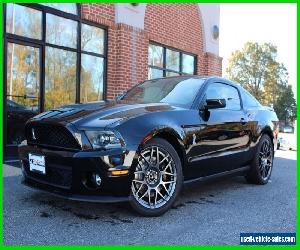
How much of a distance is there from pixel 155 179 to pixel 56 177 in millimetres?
→ 992

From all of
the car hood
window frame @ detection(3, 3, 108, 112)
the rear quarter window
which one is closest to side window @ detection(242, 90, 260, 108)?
the rear quarter window

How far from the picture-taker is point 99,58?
913 cm

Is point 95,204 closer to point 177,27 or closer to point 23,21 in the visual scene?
point 23,21

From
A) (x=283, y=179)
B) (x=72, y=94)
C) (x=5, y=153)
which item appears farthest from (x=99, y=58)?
(x=283, y=179)

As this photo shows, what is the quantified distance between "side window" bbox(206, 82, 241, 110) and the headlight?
164 centimetres

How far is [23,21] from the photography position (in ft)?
24.4

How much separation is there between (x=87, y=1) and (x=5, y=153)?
11.7 feet

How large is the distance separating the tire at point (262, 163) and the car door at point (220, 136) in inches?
16.1

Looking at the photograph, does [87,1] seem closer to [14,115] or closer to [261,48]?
[14,115]

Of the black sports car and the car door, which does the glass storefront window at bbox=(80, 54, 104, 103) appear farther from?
the car door

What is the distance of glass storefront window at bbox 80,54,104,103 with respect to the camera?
348 inches

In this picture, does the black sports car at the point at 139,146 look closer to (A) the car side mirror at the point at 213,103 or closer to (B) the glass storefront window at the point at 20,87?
(A) the car side mirror at the point at 213,103

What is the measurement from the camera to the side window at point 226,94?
510cm

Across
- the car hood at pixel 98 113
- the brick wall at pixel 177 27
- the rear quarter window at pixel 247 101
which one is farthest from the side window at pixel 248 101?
the brick wall at pixel 177 27
